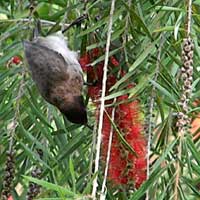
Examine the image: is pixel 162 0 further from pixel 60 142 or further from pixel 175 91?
pixel 60 142

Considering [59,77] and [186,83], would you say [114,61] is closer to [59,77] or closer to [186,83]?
[59,77]

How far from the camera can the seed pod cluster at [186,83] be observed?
791 mm

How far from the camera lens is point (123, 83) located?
0.97 m

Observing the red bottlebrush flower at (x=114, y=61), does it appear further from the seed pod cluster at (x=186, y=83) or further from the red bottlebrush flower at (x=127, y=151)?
the seed pod cluster at (x=186, y=83)

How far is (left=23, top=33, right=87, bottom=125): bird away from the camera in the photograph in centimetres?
115

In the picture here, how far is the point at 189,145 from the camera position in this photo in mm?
870

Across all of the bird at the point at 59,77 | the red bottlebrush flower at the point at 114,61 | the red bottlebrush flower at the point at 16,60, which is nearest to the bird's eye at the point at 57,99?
the bird at the point at 59,77

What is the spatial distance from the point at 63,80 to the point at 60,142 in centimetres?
25

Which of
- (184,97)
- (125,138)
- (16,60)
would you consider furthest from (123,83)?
(16,60)

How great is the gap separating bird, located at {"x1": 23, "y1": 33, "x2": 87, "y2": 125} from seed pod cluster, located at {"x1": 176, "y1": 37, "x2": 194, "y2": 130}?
1.10ft

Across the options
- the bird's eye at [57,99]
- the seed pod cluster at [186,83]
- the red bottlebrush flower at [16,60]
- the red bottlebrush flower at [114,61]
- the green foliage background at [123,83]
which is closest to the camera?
the seed pod cluster at [186,83]

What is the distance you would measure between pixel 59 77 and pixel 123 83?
0.21 meters

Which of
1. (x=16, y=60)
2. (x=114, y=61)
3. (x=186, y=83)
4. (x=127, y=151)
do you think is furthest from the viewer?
(x=16, y=60)

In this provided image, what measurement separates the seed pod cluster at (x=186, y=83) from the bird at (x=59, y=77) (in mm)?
337
